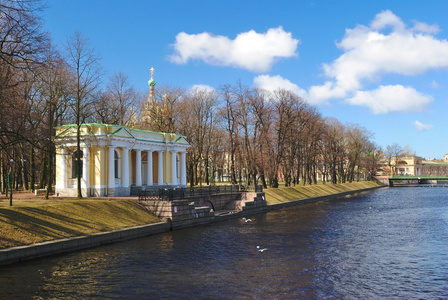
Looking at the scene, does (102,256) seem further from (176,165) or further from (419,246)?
(176,165)

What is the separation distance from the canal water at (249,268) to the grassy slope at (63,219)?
6.03ft

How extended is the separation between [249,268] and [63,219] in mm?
12232

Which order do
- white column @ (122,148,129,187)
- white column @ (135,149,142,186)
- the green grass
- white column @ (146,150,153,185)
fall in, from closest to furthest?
white column @ (122,148,129,187)
white column @ (135,149,142,186)
white column @ (146,150,153,185)
the green grass

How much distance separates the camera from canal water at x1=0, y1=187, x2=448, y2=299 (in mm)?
15266

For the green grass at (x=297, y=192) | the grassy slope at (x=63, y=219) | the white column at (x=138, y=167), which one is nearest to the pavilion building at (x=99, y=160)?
the white column at (x=138, y=167)

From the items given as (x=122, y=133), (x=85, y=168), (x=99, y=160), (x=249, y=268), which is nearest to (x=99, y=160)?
(x=99, y=160)

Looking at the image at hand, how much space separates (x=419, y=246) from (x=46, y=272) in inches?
766

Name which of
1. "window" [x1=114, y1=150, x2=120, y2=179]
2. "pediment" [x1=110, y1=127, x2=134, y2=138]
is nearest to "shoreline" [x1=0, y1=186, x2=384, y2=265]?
"window" [x1=114, y1=150, x2=120, y2=179]

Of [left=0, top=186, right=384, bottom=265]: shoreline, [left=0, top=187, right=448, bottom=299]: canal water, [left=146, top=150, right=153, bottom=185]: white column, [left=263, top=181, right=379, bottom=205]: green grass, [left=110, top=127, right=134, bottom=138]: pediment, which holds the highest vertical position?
[left=110, top=127, right=134, bottom=138]: pediment

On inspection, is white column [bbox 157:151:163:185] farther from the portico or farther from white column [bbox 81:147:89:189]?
white column [bbox 81:147:89:189]

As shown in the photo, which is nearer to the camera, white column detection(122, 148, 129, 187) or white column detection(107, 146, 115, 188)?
white column detection(107, 146, 115, 188)

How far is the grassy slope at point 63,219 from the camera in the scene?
21.3 metres

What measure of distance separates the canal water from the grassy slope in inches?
72.3

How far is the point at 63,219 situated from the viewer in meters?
25.0
